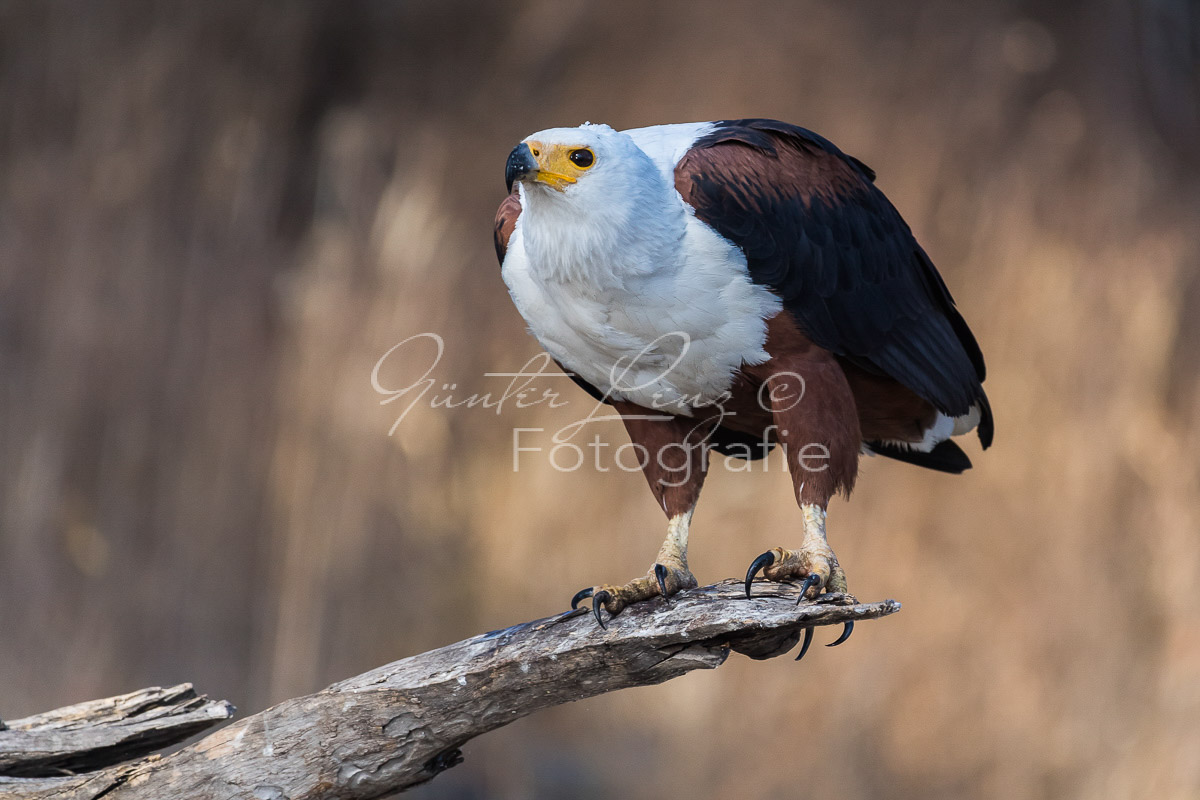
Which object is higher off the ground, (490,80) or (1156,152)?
(490,80)

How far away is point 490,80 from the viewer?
6.05 m

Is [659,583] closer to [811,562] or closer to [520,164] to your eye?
[811,562]

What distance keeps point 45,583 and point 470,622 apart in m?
2.23

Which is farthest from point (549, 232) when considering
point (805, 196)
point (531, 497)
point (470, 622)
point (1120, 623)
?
point (1120, 623)

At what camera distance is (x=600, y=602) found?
277 centimetres

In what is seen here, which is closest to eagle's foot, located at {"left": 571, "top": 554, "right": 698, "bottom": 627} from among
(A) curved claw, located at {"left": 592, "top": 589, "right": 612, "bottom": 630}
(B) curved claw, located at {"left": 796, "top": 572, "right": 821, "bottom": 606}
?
(A) curved claw, located at {"left": 592, "top": 589, "right": 612, "bottom": 630}

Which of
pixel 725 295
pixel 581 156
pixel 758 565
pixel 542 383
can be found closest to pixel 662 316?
pixel 725 295

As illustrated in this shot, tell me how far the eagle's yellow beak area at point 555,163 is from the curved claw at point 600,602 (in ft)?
3.30

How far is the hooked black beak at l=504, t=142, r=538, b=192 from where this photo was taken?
8.42 feet

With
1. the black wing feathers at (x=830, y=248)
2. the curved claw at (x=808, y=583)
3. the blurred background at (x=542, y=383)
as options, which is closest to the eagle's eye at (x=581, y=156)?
the black wing feathers at (x=830, y=248)

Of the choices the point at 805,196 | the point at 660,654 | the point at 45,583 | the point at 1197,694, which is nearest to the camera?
the point at 660,654

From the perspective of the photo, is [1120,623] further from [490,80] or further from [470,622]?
[490,80]

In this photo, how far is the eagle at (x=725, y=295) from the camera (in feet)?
8.71

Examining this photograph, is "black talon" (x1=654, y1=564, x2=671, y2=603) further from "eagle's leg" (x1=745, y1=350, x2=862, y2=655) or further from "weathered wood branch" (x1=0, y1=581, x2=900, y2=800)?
"eagle's leg" (x1=745, y1=350, x2=862, y2=655)
